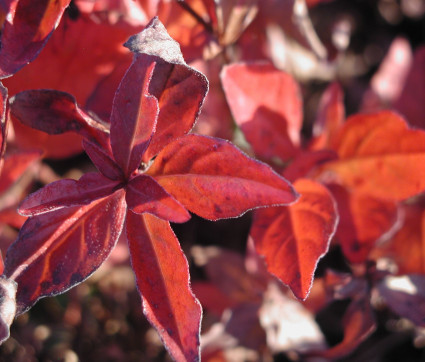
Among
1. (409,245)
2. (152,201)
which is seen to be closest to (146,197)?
(152,201)

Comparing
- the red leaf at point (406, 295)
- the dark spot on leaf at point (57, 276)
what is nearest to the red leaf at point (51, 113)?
the dark spot on leaf at point (57, 276)

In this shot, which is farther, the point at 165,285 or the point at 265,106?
the point at 265,106

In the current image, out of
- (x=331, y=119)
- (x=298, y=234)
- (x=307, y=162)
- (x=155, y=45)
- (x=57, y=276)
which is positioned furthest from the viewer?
(x=331, y=119)

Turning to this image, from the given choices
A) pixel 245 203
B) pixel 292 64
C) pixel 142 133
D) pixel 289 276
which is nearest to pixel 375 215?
pixel 289 276

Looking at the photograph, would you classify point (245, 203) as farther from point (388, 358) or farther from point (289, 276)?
point (388, 358)

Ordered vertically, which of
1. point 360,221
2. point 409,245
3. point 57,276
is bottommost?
point 409,245

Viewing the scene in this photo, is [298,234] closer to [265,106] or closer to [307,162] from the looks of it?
[307,162]
